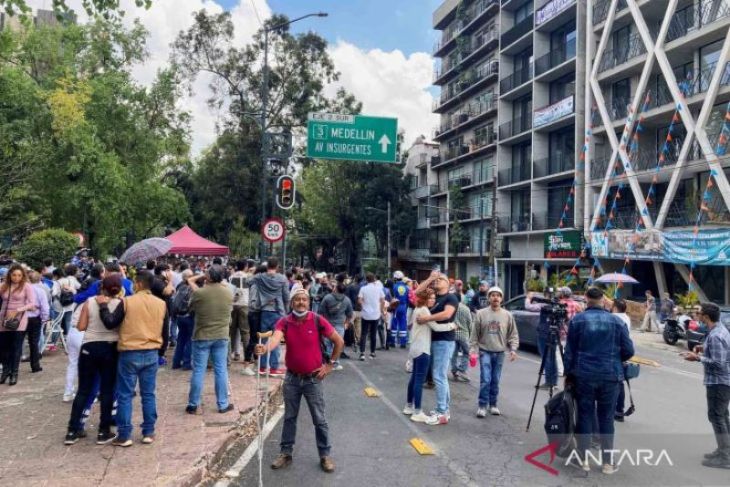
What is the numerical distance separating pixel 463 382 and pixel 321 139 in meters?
7.68

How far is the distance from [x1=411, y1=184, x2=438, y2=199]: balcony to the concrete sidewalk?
4323 centimetres

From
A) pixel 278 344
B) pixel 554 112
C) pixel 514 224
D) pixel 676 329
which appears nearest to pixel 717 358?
pixel 278 344

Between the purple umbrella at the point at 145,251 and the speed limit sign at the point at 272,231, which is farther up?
the speed limit sign at the point at 272,231

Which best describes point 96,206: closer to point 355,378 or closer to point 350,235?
point 355,378

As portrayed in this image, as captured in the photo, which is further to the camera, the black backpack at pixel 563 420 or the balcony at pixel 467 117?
the balcony at pixel 467 117

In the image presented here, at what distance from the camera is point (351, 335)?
13367 mm

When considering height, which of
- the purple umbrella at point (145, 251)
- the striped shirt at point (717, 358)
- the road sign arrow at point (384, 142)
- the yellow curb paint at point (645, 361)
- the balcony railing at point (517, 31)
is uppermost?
the balcony railing at point (517, 31)

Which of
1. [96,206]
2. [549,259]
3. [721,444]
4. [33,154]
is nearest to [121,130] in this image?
[96,206]

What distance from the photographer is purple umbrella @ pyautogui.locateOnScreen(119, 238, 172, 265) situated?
13723 millimetres

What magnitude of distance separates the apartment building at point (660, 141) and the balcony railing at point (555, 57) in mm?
1789

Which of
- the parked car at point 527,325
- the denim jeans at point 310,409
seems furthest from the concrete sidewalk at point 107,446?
the parked car at point 527,325

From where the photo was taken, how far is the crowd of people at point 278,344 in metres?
5.39

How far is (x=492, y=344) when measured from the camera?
729 cm

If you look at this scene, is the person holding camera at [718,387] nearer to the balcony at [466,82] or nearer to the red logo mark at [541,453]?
the red logo mark at [541,453]
